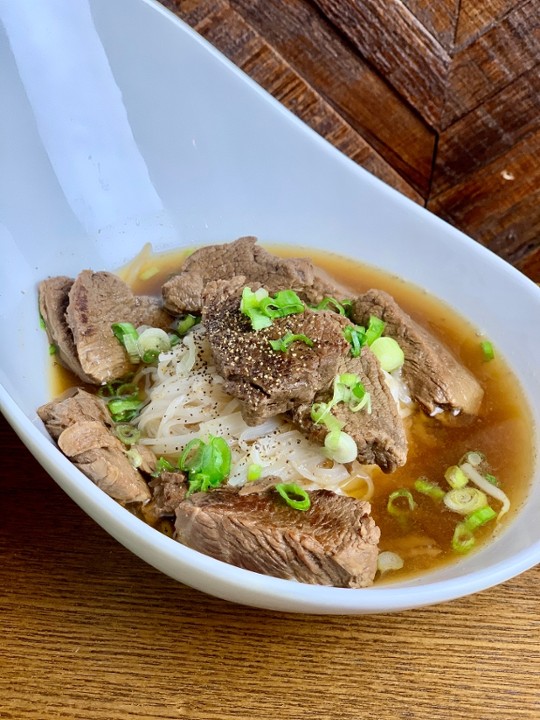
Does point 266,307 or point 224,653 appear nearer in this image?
point 224,653

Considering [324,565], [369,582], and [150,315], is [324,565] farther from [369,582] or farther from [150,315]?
[150,315]

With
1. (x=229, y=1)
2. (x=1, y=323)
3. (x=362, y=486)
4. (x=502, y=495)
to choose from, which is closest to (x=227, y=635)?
(x=362, y=486)

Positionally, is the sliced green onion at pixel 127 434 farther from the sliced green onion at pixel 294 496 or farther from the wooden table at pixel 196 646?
the sliced green onion at pixel 294 496

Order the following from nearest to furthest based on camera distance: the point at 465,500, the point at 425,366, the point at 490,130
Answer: the point at 465,500
the point at 425,366
the point at 490,130

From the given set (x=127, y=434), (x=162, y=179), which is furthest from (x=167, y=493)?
(x=162, y=179)

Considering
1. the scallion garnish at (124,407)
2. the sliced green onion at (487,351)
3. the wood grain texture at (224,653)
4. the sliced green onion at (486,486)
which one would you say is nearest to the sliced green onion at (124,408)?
the scallion garnish at (124,407)

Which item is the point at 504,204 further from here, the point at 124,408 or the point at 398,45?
the point at 124,408
